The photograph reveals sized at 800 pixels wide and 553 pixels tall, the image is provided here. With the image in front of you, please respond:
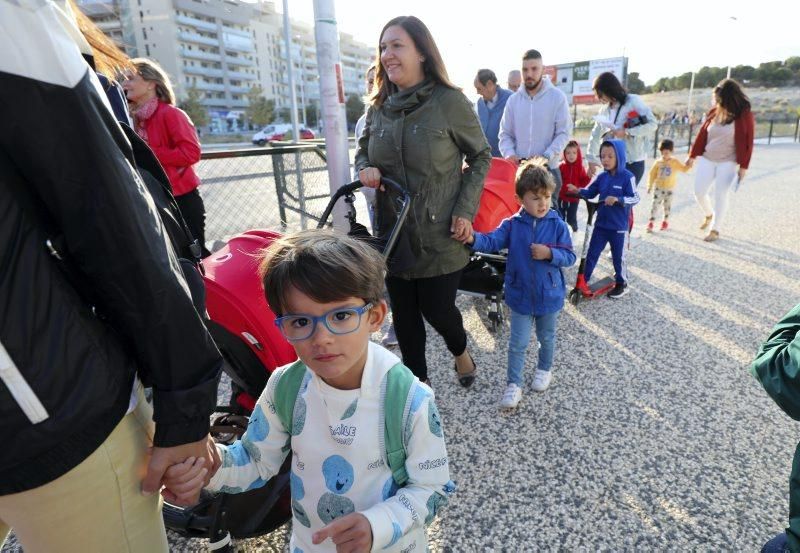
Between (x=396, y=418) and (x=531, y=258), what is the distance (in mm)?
1954

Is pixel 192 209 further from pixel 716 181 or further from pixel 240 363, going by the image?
pixel 716 181

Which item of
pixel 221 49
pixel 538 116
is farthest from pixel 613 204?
pixel 221 49

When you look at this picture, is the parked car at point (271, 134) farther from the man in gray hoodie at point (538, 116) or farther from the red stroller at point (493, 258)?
the red stroller at point (493, 258)

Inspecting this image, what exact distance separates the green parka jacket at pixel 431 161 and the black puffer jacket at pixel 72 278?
1.73m

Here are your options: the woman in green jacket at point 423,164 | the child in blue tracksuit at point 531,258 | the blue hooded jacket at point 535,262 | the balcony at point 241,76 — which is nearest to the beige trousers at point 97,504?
the woman in green jacket at point 423,164

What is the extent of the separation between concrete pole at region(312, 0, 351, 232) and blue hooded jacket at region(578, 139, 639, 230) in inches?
91.4

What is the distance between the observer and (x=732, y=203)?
9422 millimetres

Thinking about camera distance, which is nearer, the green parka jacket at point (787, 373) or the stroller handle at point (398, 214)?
the green parka jacket at point (787, 373)

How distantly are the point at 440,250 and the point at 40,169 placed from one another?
2.03 metres

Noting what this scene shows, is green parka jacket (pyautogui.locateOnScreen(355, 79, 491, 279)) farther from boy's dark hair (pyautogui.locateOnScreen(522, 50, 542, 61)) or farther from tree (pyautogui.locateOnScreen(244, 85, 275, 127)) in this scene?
tree (pyautogui.locateOnScreen(244, 85, 275, 127))

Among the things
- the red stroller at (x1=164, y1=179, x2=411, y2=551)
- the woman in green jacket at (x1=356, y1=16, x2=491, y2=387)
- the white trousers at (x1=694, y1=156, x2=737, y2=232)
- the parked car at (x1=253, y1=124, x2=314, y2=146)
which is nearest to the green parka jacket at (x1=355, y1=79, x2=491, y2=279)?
the woman in green jacket at (x1=356, y1=16, x2=491, y2=387)

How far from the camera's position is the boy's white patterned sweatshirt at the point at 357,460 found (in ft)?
4.03

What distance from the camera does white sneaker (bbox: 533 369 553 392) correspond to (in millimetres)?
3193

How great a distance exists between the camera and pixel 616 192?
4.59m
